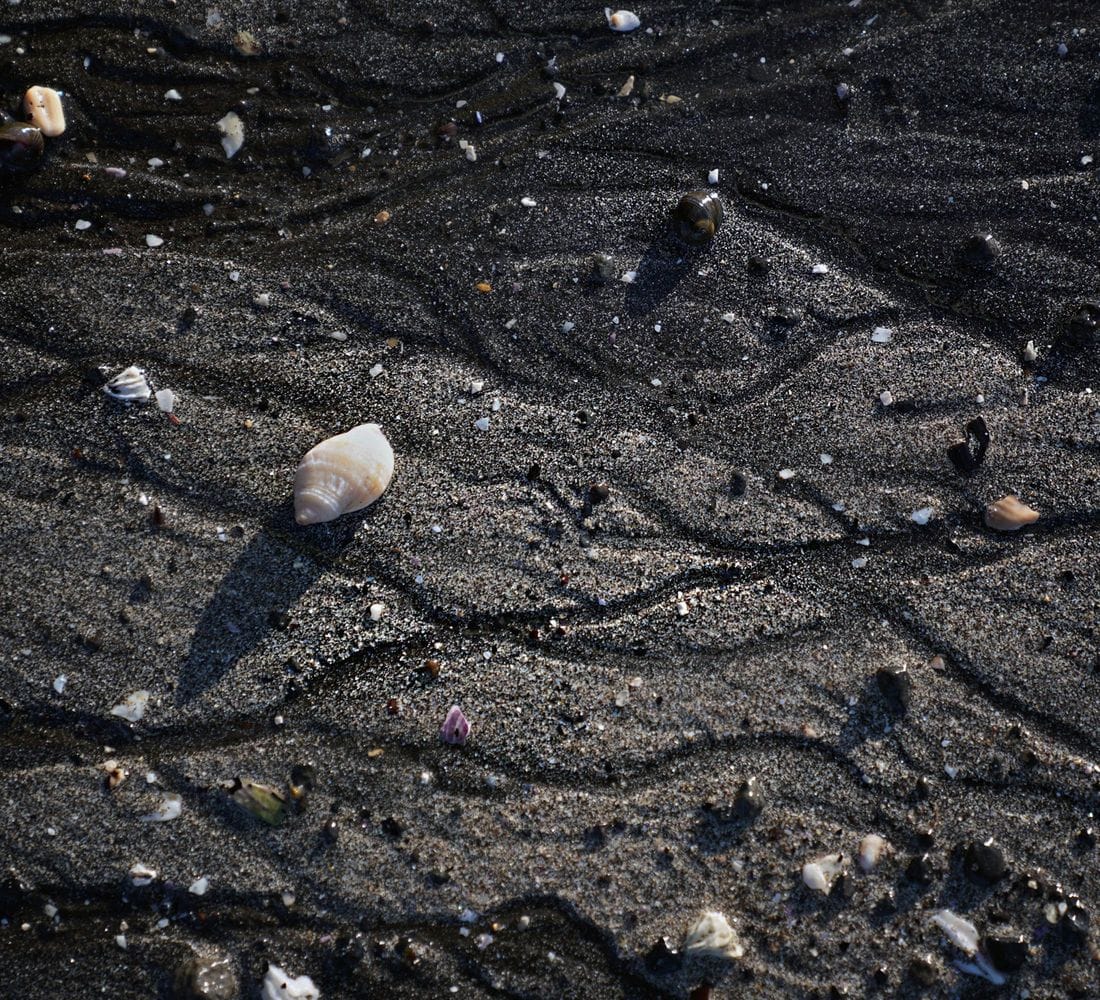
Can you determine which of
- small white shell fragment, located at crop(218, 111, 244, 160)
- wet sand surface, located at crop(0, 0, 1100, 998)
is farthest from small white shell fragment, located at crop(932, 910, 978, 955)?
small white shell fragment, located at crop(218, 111, 244, 160)

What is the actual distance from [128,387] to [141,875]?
5.55 feet

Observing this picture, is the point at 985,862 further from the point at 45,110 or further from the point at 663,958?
the point at 45,110

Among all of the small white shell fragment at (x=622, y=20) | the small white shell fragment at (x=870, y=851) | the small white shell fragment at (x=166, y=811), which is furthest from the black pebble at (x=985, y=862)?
the small white shell fragment at (x=622, y=20)

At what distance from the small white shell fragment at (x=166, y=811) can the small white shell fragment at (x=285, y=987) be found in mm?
581

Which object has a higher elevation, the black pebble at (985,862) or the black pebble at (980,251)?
the black pebble at (980,251)

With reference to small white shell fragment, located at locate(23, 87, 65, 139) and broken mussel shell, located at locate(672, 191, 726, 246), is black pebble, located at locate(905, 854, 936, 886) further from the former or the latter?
small white shell fragment, located at locate(23, 87, 65, 139)

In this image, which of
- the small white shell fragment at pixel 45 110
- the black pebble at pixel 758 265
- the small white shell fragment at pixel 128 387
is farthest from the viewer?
the black pebble at pixel 758 265

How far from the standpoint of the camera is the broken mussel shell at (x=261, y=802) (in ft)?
9.25

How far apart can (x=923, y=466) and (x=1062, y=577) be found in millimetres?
644

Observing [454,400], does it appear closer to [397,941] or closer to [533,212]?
[533,212]

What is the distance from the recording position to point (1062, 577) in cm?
316

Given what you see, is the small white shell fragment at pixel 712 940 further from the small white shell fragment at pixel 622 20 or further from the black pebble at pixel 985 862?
the small white shell fragment at pixel 622 20

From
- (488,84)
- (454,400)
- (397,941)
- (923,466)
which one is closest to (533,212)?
(488,84)

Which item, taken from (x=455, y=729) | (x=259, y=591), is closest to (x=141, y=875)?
(x=259, y=591)
